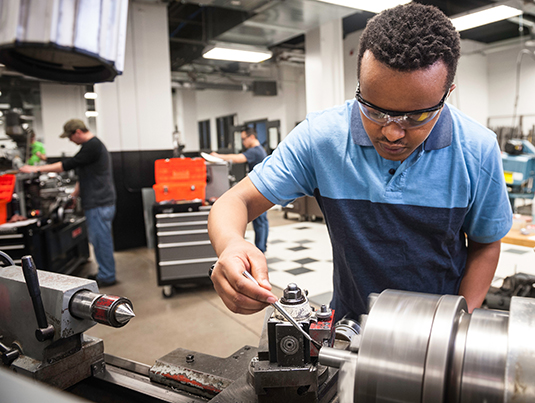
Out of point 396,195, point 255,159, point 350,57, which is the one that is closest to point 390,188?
point 396,195

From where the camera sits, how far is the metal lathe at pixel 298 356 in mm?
398

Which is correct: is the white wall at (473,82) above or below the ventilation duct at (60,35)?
above

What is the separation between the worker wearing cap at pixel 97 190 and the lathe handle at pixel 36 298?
8.83ft

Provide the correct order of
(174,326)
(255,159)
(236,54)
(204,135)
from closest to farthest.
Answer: (174,326)
(255,159)
(236,54)
(204,135)

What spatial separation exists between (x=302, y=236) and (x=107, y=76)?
4551mm

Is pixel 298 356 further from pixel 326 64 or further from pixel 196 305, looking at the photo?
pixel 326 64

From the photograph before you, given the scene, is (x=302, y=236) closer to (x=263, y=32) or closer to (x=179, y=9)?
(x=263, y=32)

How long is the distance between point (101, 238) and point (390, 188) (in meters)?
2.92

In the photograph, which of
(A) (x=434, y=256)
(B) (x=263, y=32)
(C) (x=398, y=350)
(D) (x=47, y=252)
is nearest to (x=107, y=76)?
(C) (x=398, y=350)

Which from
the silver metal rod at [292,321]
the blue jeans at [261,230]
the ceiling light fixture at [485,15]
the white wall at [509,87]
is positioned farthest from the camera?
the white wall at [509,87]

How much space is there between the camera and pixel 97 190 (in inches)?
127

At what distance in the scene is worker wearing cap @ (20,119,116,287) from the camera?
3150 mm

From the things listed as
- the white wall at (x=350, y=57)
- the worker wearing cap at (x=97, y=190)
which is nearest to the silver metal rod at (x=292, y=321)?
the worker wearing cap at (x=97, y=190)

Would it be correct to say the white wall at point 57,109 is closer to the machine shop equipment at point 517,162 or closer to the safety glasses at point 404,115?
the machine shop equipment at point 517,162
